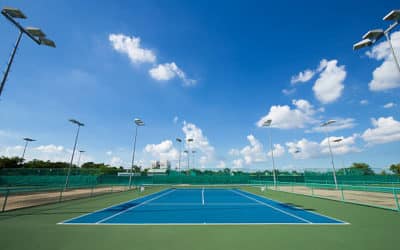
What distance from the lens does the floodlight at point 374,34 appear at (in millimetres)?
8312

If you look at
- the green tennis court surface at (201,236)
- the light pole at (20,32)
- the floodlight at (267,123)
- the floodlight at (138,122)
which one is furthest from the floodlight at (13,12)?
the floodlight at (267,123)

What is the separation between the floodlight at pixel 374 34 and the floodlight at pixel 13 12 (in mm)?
14715

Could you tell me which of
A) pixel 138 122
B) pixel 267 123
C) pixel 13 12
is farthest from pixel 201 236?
pixel 267 123

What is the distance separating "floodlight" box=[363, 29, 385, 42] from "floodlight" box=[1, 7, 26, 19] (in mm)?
14715

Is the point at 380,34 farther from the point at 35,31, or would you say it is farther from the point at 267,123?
the point at 267,123

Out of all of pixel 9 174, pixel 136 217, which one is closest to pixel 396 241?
pixel 136 217

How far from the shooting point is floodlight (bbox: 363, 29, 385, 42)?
8.31 metres

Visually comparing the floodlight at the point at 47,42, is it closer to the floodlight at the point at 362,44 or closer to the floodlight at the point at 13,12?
the floodlight at the point at 13,12

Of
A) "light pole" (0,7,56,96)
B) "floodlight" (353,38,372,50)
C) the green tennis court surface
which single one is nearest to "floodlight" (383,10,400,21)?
"floodlight" (353,38,372,50)

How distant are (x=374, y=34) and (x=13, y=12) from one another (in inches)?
599

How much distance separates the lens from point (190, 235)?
20.7 feet

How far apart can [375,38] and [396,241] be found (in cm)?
822

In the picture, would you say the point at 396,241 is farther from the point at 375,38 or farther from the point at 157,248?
the point at 375,38

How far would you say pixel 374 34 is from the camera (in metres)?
8.49
